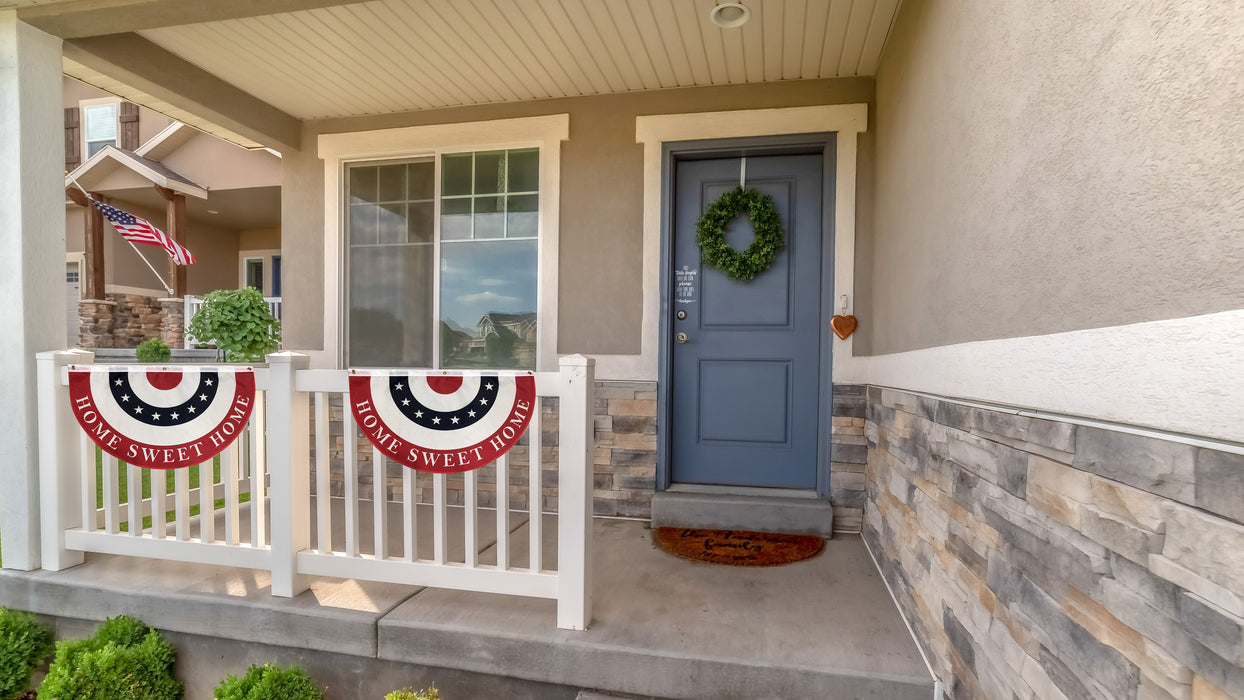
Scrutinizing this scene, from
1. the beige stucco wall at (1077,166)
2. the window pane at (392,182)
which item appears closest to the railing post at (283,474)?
the window pane at (392,182)

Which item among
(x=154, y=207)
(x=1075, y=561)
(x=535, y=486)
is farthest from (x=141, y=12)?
(x=154, y=207)

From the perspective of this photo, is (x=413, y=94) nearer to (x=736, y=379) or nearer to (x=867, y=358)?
(x=736, y=379)

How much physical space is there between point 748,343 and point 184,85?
136 inches

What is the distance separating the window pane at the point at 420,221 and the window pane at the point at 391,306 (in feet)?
0.22

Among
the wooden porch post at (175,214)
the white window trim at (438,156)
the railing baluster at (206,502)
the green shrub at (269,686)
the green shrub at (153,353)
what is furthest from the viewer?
the wooden porch post at (175,214)

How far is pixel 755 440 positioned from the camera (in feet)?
10.5

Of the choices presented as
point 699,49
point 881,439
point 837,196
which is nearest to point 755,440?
point 881,439

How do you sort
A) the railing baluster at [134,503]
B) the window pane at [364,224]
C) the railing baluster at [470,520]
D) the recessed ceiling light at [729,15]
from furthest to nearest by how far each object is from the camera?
the window pane at [364,224]
the recessed ceiling light at [729,15]
the railing baluster at [134,503]
the railing baluster at [470,520]

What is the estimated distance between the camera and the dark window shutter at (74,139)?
905 centimetres

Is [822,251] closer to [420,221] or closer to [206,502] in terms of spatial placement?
[420,221]

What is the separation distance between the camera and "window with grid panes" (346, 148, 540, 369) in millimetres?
3463

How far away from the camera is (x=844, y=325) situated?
2959 mm

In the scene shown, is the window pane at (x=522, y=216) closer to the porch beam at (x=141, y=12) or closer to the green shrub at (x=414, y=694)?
the porch beam at (x=141, y=12)

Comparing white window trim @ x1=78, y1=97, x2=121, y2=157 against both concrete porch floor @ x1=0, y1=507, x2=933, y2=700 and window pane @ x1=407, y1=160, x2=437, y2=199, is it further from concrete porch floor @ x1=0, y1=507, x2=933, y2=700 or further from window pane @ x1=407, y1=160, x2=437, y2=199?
concrete porch floor @ x1=0, y1=507, x2=933, y2=700
